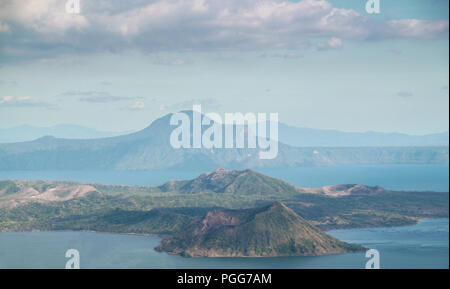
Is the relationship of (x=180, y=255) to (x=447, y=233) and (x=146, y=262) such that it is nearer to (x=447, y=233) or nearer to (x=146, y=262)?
(x=146, y=262)

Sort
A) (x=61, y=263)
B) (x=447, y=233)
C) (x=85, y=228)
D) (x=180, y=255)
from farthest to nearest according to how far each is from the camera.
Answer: (x=85, y=228)
(x=447, y=233)
(x=180, y=255)
(x=61, y=263)
